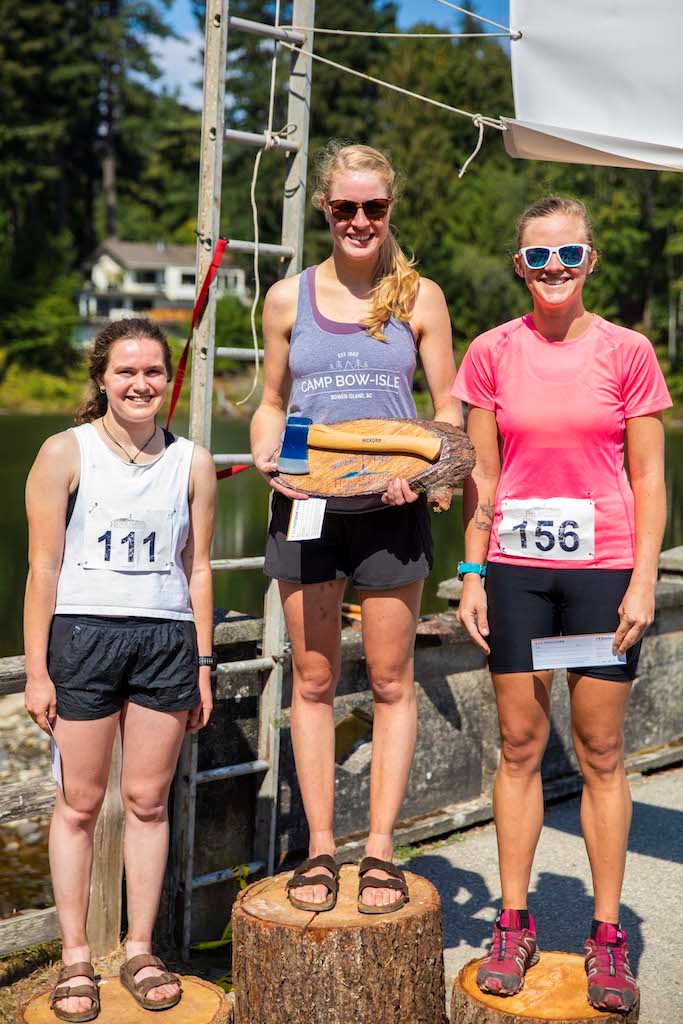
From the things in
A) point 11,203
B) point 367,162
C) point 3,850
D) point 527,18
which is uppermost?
point 11,203

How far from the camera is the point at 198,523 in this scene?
11.4ft

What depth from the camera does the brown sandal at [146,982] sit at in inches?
129

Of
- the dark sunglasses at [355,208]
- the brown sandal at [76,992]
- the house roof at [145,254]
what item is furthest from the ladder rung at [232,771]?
the house roof at [145,254]

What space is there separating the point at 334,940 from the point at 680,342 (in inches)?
2003

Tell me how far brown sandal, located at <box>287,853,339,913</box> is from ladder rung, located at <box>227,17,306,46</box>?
8.18ft

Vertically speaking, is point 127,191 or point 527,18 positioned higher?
point 127,191

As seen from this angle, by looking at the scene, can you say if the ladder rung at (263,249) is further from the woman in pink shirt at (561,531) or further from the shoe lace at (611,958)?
the shoe lace at (611,958)

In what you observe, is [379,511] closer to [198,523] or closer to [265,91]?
[198,523]

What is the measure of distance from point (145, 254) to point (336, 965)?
68.6 m

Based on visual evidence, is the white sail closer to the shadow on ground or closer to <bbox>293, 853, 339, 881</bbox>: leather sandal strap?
<bbox>293, 853, 339, 881</bbox>: leather sandal strap

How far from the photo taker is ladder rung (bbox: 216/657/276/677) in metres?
4.34

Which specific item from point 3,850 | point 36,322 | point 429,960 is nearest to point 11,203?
point 36,322

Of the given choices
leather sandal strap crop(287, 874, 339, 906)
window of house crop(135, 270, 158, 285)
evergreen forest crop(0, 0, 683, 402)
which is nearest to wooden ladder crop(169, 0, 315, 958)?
leather sandal strap crop(287, 874, 339, 906)

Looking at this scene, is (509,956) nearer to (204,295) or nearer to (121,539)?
(121,539)
